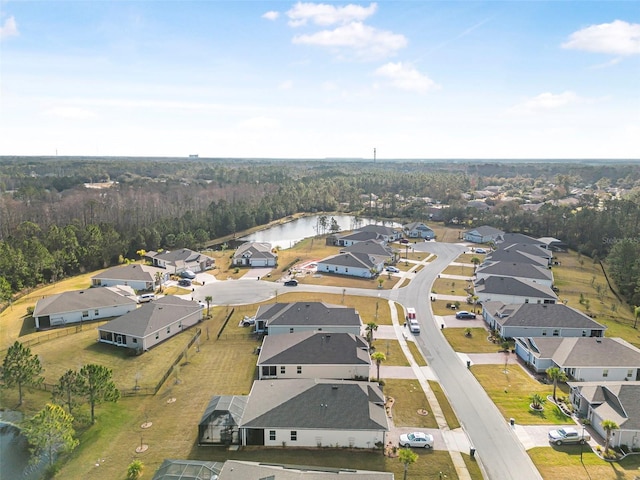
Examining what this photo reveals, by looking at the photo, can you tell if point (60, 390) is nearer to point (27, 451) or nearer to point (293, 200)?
point (27, 451)

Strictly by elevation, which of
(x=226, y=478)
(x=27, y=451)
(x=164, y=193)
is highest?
(x=164, y=193)

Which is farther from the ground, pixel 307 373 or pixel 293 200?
pixel 293 200

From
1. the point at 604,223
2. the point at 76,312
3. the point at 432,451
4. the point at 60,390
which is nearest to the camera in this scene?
the point at 432,451

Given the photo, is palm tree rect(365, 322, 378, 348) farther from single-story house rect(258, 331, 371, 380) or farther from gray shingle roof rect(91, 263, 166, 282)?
Result: gray shingle roof rect(91, 263, 166, 282)

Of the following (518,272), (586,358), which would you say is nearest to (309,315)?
(586,358)

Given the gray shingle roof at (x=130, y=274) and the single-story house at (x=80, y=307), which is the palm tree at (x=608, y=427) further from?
the gray shingle roof at (x=130, y=274)

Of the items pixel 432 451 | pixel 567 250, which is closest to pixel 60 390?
pixel 432 451

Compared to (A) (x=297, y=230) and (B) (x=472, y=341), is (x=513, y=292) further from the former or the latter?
(A) (x=297, y=230)
